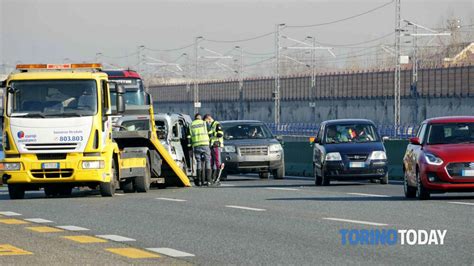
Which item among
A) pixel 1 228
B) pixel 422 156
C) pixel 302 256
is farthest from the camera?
pixel 422 156

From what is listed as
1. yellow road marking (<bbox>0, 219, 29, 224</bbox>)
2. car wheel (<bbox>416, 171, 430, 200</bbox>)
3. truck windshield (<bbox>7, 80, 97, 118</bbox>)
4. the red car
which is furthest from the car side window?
yellow road marking (<bbox>0, 219, 29, 224</bbox>)

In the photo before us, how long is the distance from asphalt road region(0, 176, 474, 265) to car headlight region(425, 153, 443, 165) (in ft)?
2.23

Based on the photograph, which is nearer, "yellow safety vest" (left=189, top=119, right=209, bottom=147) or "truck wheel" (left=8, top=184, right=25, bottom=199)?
"truck wheel" (left=8, top=184, right=25, bottom=199)

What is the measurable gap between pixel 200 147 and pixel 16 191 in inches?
275

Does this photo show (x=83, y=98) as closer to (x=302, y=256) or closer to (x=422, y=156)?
(x=422, y=156)

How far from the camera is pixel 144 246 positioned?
14648 mm

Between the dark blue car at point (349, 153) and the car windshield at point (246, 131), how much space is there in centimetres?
561

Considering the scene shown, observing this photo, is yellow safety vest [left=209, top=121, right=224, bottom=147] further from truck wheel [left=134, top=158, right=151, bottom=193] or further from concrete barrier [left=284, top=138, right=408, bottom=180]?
concrete barrier [left=284, top=138, right=408, bottom=180]

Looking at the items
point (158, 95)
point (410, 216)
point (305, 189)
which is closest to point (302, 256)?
point (410, 216)

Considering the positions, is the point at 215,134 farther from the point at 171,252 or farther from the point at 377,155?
the point at 171,252

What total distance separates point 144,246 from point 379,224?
3.95 m

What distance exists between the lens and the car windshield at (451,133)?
24734mm

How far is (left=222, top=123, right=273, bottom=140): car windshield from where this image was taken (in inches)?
1556

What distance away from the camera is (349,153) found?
107 ft
